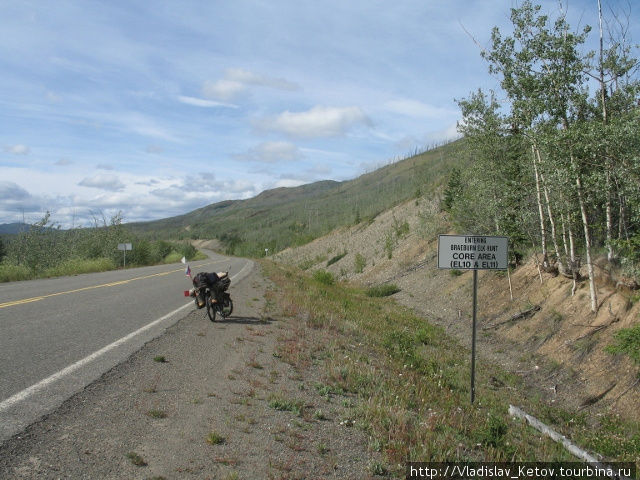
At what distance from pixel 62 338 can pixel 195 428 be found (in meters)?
4.71

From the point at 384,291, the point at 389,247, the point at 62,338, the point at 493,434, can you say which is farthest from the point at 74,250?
the point at 493,434

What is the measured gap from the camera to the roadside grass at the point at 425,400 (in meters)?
5.11

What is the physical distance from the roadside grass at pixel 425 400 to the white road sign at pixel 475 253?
208 centimetres

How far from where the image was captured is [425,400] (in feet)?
22.1

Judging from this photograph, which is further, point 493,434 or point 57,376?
point 57,376

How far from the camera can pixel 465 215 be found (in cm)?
1750

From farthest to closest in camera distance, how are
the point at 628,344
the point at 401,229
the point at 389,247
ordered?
the point at 401,229
the point at 389,247
the point at 628,344

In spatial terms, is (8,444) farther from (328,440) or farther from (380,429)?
(380,429)

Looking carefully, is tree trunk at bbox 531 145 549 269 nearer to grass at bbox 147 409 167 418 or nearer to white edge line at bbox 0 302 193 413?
white edge line at bbox 0 302 193 413

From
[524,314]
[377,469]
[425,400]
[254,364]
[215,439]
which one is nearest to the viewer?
[377,469]

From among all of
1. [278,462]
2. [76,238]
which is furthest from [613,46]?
[76,238]

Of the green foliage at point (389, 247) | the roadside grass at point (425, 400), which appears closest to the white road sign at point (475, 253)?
the roadside grass at point (425, 400)

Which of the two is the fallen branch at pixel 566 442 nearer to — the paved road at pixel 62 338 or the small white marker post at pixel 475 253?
the small white marker post at pixel 475 253

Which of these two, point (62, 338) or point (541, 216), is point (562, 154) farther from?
point (62, 338)
